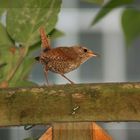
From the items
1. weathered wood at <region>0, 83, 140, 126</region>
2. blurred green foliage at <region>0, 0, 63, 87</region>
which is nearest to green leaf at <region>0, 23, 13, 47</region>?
blurred green foliage at <region>0, 0, 63, 87</region>

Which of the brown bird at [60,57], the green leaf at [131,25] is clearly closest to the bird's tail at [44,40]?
the brown bird at [60,57]

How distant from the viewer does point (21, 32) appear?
0.94m

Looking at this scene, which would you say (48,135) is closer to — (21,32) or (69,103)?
(69,103)

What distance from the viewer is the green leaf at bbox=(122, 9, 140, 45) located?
875 millimetres

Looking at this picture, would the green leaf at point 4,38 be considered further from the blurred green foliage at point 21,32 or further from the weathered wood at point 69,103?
the weathered wood at point 69,103

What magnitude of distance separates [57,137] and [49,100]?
54 mm

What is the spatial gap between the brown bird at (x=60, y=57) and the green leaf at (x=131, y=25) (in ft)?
0.22

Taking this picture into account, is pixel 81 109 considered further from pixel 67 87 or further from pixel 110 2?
pixel 110 2

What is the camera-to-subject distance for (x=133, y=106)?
87 centimetres

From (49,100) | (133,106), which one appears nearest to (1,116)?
(49,100)

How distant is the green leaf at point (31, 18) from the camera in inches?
35.9

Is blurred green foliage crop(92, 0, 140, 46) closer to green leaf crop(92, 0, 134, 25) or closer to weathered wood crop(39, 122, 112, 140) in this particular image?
green leaf crop(92, 0, 134, 25)

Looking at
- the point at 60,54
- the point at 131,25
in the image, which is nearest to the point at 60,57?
the point at 60,54

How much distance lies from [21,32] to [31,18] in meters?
0.03
